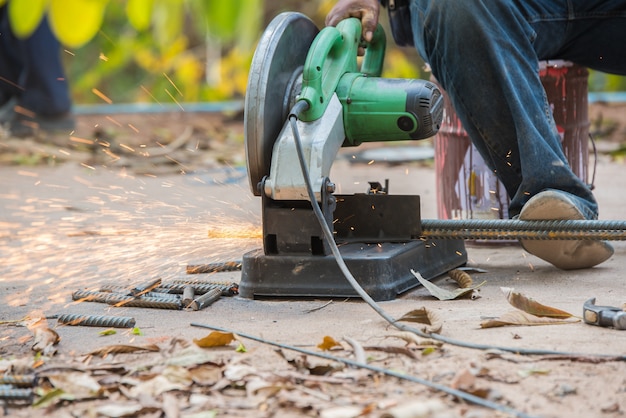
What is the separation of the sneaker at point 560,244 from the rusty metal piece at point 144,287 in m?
1.05

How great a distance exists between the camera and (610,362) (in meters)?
1.78

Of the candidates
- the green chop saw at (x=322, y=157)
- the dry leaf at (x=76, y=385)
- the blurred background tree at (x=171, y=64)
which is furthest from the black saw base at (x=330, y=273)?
the blurred background tree at (x=171, y=64)

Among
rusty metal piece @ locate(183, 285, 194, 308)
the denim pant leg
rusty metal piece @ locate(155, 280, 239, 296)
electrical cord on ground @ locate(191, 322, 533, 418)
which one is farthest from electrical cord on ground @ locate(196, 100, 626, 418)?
the denim pant leg

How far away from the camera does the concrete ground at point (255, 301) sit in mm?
1690

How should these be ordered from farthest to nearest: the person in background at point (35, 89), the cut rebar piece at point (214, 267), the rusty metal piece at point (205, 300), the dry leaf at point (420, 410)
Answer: the person in background at point (35, 89), the cut rebar piece at point (214, 267), the rusty metal piece at point (205, 300), the dry leaf at point (420, 410)

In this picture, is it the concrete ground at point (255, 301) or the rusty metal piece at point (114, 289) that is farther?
the rusty metal piece at point (114, 289)

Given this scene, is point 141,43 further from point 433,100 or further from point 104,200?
point 433,100

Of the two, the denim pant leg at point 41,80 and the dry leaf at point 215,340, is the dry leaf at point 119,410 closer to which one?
the dry leaf at point 215,340

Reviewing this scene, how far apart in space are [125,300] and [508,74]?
1.23m

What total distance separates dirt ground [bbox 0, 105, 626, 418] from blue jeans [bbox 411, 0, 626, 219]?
12.2 inches

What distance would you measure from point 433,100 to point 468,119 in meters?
0.20

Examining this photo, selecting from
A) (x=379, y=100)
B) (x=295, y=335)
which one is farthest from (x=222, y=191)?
(x=295, y=335)

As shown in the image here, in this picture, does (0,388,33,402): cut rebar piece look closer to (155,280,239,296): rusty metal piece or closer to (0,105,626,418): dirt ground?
(0,105,626,418): dirt ground

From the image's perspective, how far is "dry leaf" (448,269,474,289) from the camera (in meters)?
2.57
